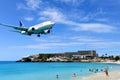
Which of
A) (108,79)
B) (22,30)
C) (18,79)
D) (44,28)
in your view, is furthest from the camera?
(18,79)

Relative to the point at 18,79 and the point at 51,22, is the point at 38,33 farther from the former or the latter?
the point at 18,79

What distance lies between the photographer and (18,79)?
85000 millimetres

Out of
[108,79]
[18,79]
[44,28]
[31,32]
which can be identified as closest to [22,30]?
[31,32]

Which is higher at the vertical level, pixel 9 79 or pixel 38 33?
pixel 38 33

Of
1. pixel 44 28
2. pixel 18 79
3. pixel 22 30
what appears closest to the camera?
pixel 44 28

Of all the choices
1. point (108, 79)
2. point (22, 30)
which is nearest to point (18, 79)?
point (108, 79)

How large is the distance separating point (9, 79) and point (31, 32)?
48.8 metres

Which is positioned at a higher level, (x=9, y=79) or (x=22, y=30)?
(x=22, y=30)

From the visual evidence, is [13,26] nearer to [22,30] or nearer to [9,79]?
[22,30]

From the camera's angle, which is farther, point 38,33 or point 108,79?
point 108,79

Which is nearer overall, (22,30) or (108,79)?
(22,30)

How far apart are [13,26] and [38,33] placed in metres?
4.16

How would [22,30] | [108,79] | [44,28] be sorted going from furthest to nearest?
[108,79] < [22,30] < [44,28]

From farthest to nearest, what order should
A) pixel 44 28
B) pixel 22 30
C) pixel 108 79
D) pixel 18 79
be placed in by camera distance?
pixel 18 79 < pixel 108 79 < pixel 22 30 < pixel 44 28
